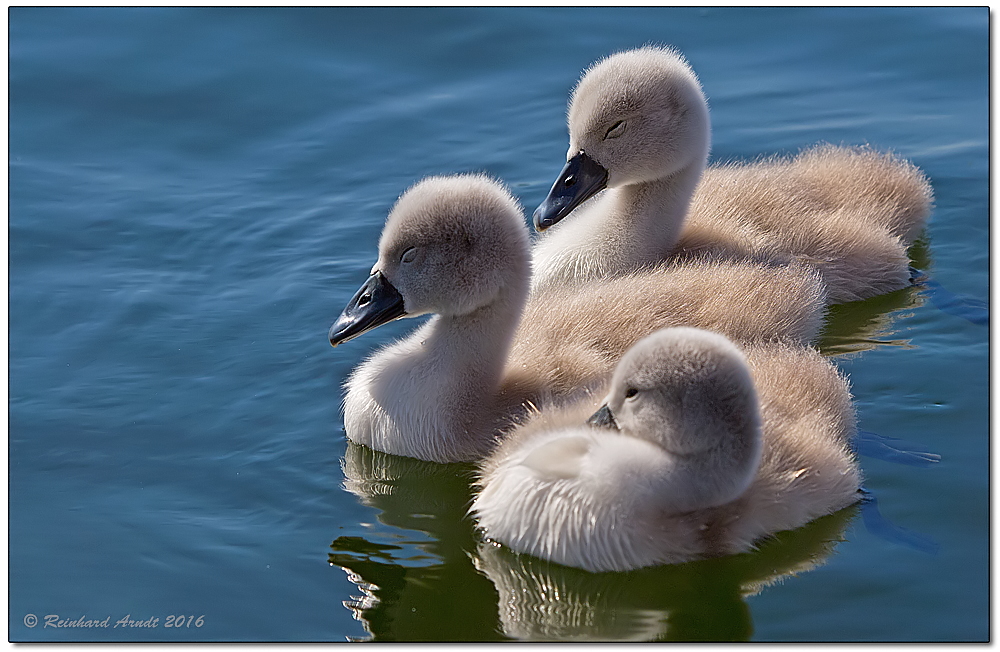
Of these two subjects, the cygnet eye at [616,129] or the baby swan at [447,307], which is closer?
the baby swan at [447,307]

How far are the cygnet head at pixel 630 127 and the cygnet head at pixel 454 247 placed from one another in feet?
3.41

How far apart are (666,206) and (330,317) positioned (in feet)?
5.82

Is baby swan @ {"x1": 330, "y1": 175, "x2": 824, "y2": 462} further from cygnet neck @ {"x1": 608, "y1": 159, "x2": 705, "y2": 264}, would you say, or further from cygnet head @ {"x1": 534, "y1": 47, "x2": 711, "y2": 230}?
cygnet head @ {"x1": 534, "y1": 47, "x2": 711, "y2": 230}

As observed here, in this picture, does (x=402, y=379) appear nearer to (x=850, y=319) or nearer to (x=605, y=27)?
(x=850, y=319)

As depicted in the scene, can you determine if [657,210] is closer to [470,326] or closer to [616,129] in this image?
[616,129]

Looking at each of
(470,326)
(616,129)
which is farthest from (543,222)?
(470,326)

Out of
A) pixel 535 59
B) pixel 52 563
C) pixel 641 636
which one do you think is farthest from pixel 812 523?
pixel 535 59

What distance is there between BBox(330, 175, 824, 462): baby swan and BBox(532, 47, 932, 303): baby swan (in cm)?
72

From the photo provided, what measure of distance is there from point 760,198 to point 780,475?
223 centimetres

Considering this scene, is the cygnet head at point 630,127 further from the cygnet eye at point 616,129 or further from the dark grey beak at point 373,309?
the dark grey beak at point 373,309

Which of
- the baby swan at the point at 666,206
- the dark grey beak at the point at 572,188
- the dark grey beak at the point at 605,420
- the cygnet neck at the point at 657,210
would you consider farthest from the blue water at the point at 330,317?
the dark grey beak at the point at 572,188

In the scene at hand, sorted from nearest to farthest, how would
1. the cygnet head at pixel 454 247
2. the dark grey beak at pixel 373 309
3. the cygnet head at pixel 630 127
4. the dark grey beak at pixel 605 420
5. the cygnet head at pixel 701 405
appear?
the cygnet head at pixel 701 405, the dark grey beak at pixel 605 420, the cygnet head at pixel 454 247, the dark grey beak at pixel 373 309, the cygnet head at pixel 630 127

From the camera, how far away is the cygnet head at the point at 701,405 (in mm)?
4570

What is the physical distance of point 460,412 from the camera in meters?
5.52
